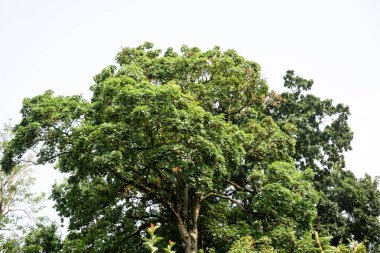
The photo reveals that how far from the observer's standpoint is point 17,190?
2639cm

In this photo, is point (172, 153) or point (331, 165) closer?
point (172, 153)

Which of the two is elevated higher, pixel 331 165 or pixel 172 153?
pixel 331 165

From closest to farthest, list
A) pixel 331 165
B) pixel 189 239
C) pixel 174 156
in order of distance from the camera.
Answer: pixel 174 156
pixel 189 239
pixel 331 165

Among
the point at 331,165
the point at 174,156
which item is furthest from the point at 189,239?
the point at 331,165

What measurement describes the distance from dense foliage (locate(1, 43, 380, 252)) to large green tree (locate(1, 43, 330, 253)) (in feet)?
0.15

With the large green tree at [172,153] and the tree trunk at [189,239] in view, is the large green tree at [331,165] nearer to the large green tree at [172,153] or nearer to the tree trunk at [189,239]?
the large green tree at [172,153]

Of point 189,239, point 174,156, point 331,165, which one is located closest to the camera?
point 174,156

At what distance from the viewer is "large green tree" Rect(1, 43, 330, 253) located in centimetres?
1159

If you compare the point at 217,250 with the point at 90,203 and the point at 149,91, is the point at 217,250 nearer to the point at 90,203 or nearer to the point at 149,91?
the point at 90,203

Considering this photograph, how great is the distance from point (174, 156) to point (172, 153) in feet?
0.40

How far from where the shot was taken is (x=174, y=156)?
448 inches

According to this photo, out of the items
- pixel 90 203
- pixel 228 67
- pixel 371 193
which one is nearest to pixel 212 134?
pixel 228 67

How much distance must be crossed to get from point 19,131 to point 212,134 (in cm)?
727

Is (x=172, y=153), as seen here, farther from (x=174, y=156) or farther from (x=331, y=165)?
(x=331, y=165)
